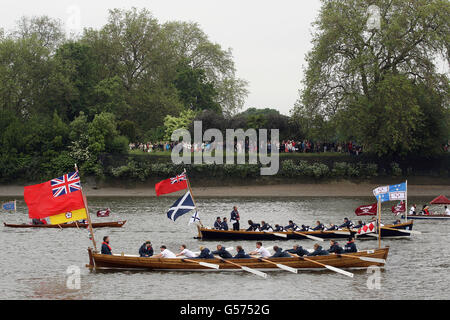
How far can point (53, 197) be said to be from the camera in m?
32.2

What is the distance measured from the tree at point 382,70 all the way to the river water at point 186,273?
16385mm

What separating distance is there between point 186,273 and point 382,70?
1697 inches

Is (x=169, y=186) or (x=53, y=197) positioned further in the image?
(x=169, y=186)

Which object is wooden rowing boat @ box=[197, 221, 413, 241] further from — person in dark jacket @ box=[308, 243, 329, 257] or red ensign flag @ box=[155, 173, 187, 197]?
person in dark jacket @ box=[308, 243, 329, 257]

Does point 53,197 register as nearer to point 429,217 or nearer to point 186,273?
point 186,273

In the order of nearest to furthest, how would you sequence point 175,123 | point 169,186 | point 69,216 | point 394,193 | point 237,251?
point 69,216
point 237,251
point 394,193
point 169,186
point 175,123

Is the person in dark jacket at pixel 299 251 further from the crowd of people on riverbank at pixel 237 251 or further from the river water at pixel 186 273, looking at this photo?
the river water at pixel 186 273

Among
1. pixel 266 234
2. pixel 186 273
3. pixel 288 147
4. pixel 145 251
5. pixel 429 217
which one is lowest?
pixel 186 273

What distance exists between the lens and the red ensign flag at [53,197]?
105 ft

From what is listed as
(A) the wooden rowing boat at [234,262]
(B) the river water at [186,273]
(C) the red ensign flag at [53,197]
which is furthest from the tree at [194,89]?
(C) the red ensign flag at [53,197]

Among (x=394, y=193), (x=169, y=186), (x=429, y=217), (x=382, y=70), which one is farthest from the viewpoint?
(x=382, y=70)

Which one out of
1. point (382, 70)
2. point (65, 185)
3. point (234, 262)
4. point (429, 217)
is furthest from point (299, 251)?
point (382, 70)

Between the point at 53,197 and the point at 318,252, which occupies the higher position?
the point at 53,197
